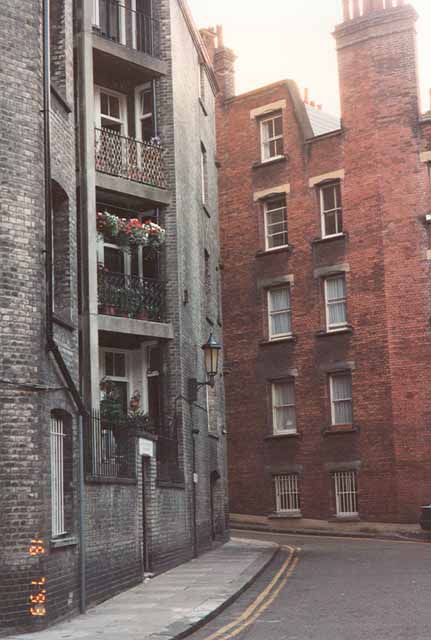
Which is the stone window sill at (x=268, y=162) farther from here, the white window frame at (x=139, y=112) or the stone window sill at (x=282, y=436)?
the white window frame at (x=139, y=112)

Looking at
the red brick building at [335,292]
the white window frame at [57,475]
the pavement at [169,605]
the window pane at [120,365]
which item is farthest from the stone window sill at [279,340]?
the white window frame at [57,475]

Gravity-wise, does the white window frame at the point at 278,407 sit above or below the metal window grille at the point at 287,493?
above

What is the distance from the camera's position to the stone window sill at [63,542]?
44.3 feet

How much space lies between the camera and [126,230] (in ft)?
73.7

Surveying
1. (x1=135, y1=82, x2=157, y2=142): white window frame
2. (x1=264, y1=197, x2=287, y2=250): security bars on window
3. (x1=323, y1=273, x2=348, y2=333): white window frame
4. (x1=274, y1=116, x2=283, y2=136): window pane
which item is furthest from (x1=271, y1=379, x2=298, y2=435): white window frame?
(x1=135, y1=82, x2=157, y2=142): white window frame

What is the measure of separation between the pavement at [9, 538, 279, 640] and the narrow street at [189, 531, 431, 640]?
0.74 feet

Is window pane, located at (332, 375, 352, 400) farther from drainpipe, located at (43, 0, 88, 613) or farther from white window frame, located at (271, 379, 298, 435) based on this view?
drainpipe, located at (43, 0, 88, 613)

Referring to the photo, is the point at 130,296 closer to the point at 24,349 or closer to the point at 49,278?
the point at 49,278

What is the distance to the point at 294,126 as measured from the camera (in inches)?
1442

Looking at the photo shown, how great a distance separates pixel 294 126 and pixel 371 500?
13.1 m

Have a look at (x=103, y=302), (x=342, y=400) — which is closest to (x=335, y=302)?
(x=342, y=400)

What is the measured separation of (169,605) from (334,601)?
2.28m

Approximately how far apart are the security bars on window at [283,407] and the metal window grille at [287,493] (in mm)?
1580

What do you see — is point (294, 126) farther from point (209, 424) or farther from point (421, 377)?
point (209, 424)
